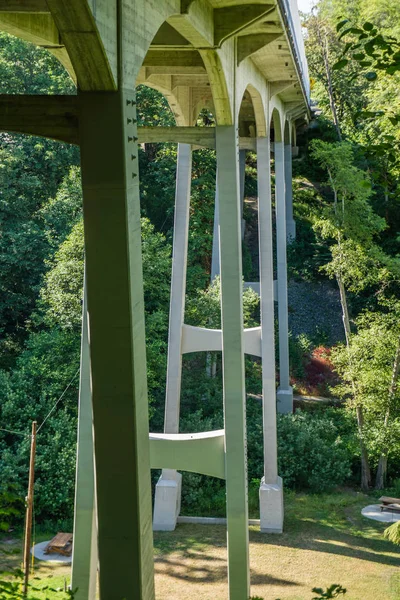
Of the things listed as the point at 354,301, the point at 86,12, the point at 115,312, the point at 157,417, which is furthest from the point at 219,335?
the point at 354,301

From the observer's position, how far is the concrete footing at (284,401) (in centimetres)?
2456

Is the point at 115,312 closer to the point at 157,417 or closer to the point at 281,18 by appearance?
the point at 281,18

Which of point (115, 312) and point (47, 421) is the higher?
point (115, 312)

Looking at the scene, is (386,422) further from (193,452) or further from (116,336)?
(116,336)

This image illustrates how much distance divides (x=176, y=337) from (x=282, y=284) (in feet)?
26.7

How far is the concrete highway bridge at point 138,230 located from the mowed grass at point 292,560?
830 millimetres

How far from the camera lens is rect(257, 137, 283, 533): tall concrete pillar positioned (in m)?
17.9

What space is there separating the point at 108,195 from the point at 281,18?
653 centimetres

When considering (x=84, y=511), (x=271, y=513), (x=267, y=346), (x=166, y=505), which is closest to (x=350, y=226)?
(x=267, y=346)

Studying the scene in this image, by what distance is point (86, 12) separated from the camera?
498cm

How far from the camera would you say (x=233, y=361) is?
13.5 m

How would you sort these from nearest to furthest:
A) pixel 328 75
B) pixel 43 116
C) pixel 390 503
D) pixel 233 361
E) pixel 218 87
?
1. pixel 43 116
2. pixel 218 87
3. pixel 233 361
4. pixel 390 503
5. pixel 328 75

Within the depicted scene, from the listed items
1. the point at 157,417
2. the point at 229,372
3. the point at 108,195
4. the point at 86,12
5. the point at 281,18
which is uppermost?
the point at 281,18

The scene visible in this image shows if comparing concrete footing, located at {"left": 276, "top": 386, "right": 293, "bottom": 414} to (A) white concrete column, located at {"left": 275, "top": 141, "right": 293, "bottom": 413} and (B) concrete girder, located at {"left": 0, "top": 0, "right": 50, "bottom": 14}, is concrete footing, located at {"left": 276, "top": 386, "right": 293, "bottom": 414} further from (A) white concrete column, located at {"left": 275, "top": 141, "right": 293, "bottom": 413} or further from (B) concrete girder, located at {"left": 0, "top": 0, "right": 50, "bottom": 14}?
(B) concrete girder, located at {"left": 0, "top": 0, "right": 50, "bottom": 14}
